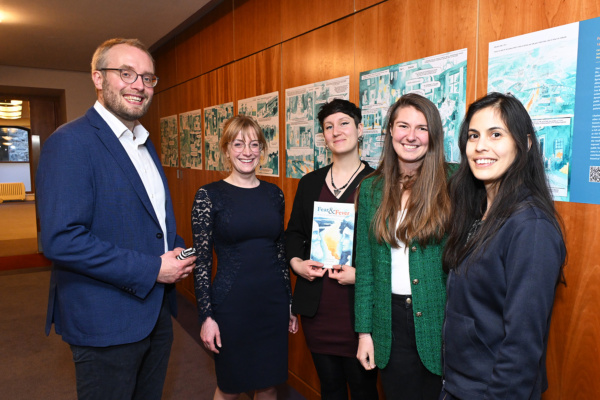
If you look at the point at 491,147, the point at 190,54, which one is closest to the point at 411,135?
the point at 491,147

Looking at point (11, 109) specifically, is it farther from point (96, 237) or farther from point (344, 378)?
point (344, 378)

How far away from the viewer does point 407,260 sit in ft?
5.39

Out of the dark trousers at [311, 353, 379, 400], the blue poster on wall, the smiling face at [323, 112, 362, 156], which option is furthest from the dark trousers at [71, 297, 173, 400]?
the blue poster on wall

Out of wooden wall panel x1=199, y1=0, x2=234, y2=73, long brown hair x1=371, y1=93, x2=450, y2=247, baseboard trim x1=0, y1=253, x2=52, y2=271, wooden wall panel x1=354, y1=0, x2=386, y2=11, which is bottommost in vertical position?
→ baseboard trim x1=0, y1=253, x2=52, y2=271

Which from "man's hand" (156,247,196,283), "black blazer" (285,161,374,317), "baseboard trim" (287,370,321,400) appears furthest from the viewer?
"baseboard trim" (287,370,321,400)

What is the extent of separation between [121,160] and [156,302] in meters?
0.66

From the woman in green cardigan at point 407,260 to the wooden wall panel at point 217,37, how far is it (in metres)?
3.15

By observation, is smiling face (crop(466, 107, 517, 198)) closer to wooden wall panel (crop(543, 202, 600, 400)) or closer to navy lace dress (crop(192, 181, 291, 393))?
wooden wall panel (crop(543, 202, 600, 400))

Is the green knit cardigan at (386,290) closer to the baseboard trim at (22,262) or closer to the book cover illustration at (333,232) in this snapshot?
the book cover illustration at (333,232)

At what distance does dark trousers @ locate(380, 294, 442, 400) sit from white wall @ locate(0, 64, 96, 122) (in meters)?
8.04

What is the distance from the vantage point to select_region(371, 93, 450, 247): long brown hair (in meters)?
1.57

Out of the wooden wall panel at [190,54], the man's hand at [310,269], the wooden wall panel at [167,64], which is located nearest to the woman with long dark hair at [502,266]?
the man's hand at [310,269]

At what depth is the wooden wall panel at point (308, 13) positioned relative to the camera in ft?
9.09

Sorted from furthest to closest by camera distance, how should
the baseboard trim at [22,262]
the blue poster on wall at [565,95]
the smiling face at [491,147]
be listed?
1. the baseboard trim at [22,262]
2. the blue poster on wall at [565,95]
3. the smiling face at [491,147]
